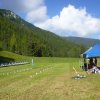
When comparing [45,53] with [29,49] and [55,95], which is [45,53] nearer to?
[29,49]

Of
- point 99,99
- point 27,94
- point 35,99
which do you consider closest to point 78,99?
point 99,99

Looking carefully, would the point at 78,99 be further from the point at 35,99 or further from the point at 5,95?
the point at 5,95

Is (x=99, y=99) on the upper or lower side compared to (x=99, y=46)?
lower

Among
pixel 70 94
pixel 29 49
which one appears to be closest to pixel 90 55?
pixel 70 94

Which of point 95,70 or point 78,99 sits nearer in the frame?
point 78,99

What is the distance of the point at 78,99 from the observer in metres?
16.7

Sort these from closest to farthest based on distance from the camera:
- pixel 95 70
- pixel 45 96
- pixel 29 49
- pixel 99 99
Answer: pixel 99 99, pixel 45 96, pixel 95 70, pixel 29 49

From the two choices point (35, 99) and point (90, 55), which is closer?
point (35, 99)

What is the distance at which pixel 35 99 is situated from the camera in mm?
17078

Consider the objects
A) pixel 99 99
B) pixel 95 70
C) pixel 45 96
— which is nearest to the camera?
pixel 99 99

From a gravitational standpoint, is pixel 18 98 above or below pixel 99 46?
below

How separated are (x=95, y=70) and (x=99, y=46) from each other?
11.3ft

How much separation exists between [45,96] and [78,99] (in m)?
2.17

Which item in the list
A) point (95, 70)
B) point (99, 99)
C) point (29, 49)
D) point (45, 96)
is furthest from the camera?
point (29, 49)
